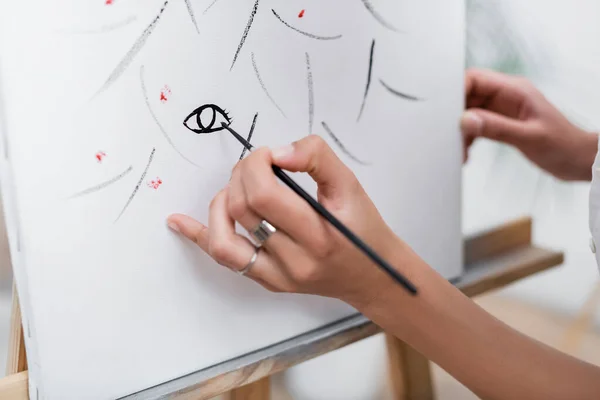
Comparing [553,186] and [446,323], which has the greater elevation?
[553,186]

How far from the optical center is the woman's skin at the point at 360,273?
1.72ft

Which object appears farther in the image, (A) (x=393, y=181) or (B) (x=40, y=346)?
(A) (x=393, y=181)

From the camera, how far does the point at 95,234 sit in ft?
1.80

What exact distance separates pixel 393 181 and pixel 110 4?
1.22 feet

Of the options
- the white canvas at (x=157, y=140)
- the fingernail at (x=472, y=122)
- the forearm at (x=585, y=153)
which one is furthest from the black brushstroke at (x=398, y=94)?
the forearm at (x=585, y=153)

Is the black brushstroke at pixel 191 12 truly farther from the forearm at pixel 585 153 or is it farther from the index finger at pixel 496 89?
the forearm at pixel 585 153

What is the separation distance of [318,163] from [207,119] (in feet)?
0.41

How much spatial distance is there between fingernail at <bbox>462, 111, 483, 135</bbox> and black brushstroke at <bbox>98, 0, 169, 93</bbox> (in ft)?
1.45

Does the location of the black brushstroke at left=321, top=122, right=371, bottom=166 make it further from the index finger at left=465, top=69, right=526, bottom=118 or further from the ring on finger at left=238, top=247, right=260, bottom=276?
the index finger at left=465, top=69, right=526, bottom=118

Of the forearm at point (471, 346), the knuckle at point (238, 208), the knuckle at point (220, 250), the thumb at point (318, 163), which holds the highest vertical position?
the thumb at point (318, 163)

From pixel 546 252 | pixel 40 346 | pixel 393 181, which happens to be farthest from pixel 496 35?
pixel 40 346

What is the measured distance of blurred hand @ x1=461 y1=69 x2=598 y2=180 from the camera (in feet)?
3.08

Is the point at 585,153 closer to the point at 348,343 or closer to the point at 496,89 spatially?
the point at 496,89

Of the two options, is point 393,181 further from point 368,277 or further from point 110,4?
point 110,4
